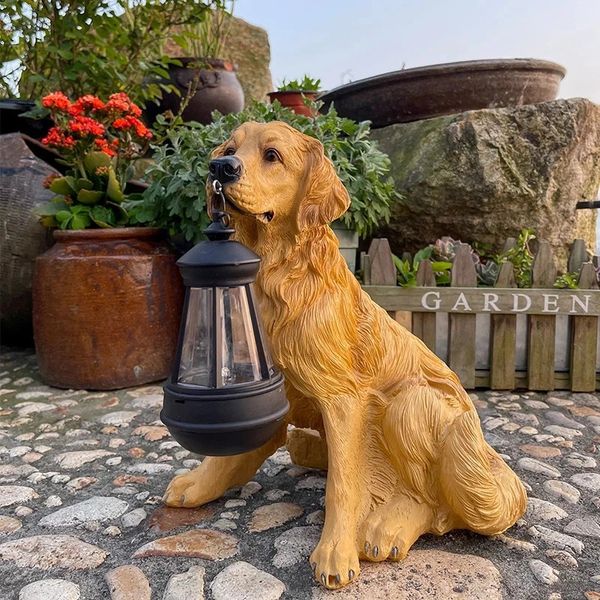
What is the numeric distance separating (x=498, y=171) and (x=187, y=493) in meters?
3.58

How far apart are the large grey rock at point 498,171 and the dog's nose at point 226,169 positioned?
3.38 metres

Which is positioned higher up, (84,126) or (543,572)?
(84,126)

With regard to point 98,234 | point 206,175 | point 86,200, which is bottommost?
point 98,234

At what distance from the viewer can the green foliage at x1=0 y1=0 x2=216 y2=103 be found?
5.10 m

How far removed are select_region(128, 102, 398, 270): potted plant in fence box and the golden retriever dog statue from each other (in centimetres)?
213

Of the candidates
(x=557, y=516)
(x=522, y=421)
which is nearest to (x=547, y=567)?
(x=557, y=516)

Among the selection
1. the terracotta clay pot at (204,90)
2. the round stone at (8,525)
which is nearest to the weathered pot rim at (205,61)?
the terracotta clay pot at (204,90)

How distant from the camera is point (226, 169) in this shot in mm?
1603

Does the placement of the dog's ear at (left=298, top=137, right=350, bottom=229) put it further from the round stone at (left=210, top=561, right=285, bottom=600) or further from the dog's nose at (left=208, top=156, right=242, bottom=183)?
the round stone at (left=210, top=561, right=285, bottom=600)

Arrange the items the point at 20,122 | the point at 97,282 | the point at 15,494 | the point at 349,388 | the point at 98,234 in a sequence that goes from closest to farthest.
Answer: the point at 349,388
the point at 15,494
the point at 97,282
the point at 98,234
the point at 20,122

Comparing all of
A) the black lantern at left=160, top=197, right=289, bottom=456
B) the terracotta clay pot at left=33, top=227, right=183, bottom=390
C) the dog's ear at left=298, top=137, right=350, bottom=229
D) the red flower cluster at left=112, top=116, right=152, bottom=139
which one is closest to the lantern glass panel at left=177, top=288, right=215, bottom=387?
the black lantern at left=160, top=197, right=289, bottom=456

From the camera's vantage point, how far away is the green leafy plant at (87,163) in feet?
13.1

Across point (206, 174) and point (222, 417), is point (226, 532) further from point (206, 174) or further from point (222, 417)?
point (206, 174)

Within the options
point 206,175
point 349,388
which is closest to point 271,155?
point 349,388
